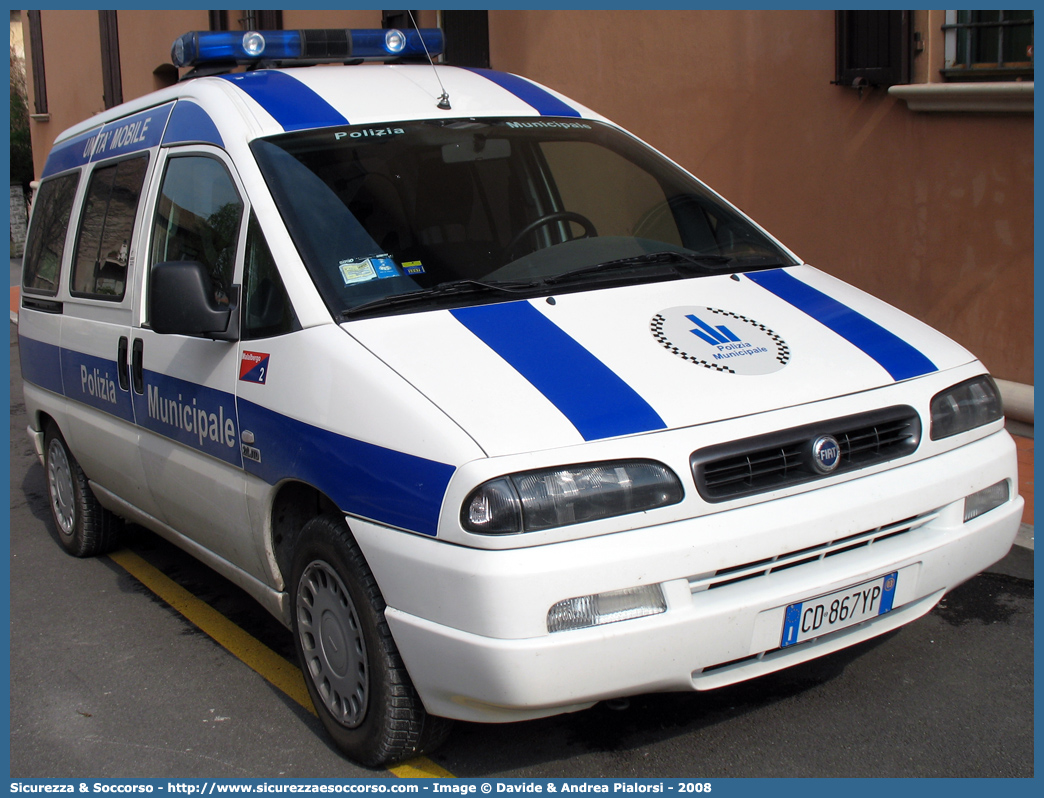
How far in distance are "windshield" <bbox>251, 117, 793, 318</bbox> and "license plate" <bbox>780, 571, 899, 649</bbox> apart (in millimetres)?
1211

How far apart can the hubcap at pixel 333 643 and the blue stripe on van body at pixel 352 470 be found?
281mm

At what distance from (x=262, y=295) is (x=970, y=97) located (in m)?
4.66

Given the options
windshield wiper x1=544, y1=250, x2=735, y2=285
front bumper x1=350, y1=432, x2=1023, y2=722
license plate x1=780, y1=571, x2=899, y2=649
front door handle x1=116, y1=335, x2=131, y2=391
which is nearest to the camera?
front bumper x1=350, y1=432, x2=1023, y2=722

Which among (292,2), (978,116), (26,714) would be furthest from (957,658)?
(292,2)

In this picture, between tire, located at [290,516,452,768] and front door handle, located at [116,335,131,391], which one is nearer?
tire, located at [290,516,452,768]

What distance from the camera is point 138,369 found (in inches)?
163

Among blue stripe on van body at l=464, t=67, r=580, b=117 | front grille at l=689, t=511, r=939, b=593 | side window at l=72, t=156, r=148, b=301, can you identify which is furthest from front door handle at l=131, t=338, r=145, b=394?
front grille at l=689, t=511, r=939, b=593

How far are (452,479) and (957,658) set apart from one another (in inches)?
79.3

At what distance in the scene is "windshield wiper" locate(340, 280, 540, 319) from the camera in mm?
3188

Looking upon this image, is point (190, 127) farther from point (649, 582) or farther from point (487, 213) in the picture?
point (649, 582)

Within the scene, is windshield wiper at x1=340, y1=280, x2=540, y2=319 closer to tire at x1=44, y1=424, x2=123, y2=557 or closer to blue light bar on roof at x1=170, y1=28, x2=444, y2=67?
blue light bar on roof at x1=170, y1=28, x2=444, y2=67

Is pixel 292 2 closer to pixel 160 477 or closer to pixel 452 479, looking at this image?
pixel 160 477

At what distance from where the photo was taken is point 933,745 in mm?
3086

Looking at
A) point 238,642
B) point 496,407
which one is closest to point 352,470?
point 496,407
